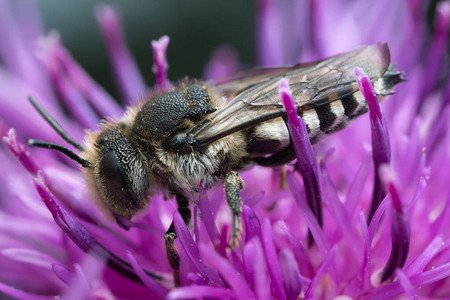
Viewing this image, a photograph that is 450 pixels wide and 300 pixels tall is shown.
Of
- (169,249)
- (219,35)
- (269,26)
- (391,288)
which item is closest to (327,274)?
(391,288)

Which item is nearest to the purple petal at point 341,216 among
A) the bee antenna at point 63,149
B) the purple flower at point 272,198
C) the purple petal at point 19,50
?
the purple flower at point 272,198

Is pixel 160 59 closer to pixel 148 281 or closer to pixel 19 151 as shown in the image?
pixel 19 151

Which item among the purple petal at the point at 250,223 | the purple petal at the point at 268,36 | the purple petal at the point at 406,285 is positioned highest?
the purple petal at the point at 268,36

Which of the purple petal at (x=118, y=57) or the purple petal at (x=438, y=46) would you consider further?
the purple petal at (x=118, y=57)

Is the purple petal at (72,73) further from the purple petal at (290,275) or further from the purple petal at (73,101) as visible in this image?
the purple petal at (290,275)

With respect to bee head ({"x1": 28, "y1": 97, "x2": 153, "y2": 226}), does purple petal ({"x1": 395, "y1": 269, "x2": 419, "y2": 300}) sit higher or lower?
lower

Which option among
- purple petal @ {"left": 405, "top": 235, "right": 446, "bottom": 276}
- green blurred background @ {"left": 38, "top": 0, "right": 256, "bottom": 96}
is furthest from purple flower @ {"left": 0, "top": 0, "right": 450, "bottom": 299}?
green blurred background @ {"left": 38, "top": 0, "right": 256, "bottom": 96}

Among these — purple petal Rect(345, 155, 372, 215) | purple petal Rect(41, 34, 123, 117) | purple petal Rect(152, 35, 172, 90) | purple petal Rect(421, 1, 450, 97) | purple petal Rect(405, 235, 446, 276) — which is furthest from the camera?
purple petal Rect(41, 34, 123, 117)

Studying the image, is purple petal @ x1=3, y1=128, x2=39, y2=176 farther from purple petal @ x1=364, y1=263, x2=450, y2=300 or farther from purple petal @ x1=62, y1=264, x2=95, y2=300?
purple petal @ x1=364, y1=263, x2=450, y2=300
